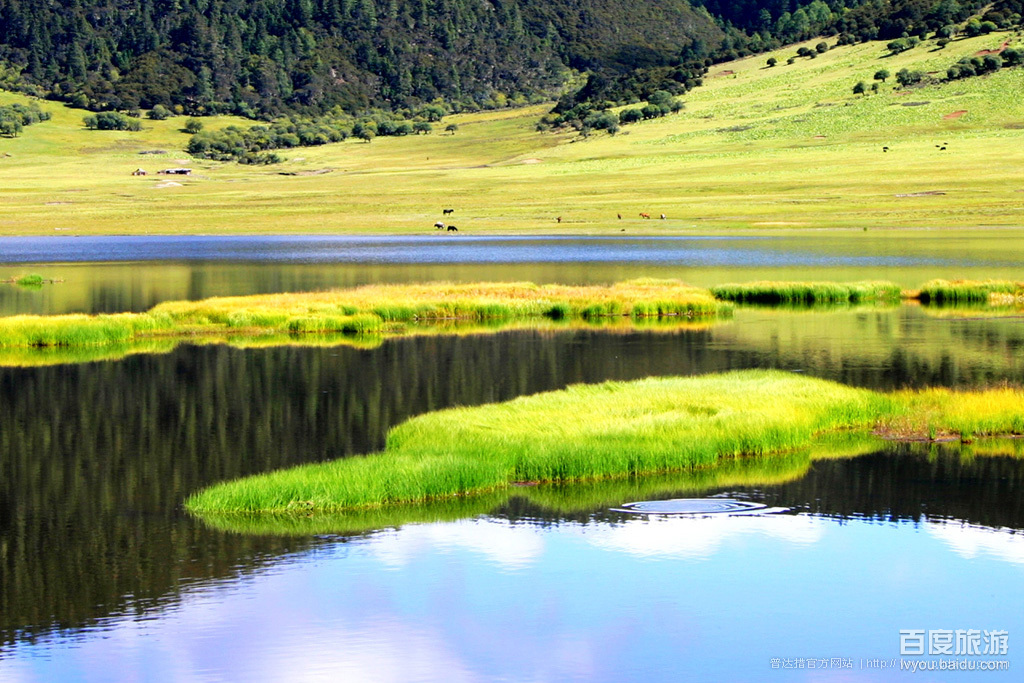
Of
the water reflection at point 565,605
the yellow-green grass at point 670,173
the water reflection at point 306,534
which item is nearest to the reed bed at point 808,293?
the water reflection at point 306,534

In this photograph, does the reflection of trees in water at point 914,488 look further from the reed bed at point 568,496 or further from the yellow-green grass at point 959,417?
the yellow-green grass at point 959,417

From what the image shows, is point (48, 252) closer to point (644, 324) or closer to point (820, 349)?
→ point (644, 324)

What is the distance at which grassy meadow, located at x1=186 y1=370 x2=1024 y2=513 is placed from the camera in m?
19.9

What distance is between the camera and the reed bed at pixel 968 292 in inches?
1976

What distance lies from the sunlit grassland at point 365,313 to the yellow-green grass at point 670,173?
43.4 meters

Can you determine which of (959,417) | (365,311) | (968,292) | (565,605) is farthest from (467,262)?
(565,605)

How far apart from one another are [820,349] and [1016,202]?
63.9 m

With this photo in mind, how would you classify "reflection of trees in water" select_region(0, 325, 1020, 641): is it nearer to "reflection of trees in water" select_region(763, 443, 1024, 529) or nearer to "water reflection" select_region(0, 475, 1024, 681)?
"water reflection" select_region(0, 475, 1024, 681)

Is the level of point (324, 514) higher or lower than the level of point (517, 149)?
lower

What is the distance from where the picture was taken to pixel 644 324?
44812mm

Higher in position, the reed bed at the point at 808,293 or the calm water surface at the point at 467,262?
the calm water surface at the point at 467,262

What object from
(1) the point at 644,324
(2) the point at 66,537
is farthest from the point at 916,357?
(2) the point at 66,537

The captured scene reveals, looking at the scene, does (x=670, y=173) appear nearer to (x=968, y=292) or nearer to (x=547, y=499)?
(x=968, y=292)

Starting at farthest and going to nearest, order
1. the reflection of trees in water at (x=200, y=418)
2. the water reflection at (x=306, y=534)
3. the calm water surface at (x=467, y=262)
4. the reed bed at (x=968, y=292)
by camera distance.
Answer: the calm water surface at (x=467, y=262)
the reed bed at (x=968, y=292)
the reflection of trees in water at (x=200, y=418)
the water reflection at (x=306, y=534)
